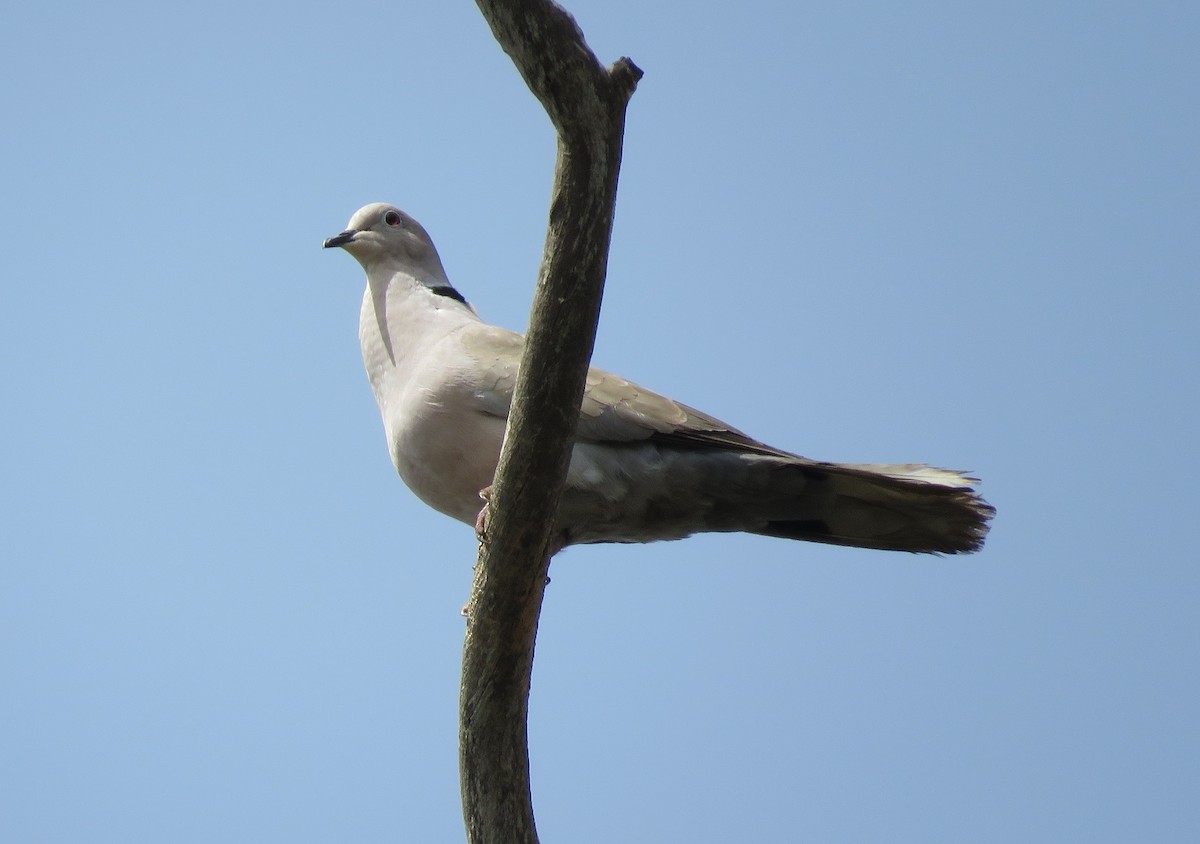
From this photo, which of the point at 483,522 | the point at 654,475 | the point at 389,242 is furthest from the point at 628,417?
the point at 389,242

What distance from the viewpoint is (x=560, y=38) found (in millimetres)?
2809

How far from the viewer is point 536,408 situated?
3.11 m

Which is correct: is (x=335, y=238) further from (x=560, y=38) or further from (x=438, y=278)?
(x=560, y=38)

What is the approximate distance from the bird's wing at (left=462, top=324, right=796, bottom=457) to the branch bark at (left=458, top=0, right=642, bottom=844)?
0.98 meters

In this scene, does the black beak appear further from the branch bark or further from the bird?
the branch bark

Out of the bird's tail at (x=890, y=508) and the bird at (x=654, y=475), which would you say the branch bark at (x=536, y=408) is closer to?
the bird at (x=654, y=475)

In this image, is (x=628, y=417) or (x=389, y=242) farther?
(x=389, y=242)

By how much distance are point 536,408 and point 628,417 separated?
125 cm

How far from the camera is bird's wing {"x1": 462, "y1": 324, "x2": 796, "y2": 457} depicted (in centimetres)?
431

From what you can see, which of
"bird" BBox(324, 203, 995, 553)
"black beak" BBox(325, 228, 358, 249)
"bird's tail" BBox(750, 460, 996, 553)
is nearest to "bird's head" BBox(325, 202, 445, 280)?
"black beak" BBox(325, 228, 358, 249)

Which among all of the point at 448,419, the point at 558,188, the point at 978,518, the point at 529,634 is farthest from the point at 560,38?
the point at 978,518

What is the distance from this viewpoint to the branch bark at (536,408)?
2.84 meters

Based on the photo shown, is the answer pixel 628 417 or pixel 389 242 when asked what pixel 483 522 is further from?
pixel 389 242

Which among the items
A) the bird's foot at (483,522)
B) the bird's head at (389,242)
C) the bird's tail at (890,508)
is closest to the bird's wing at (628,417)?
the bird's tail at (890,508)
